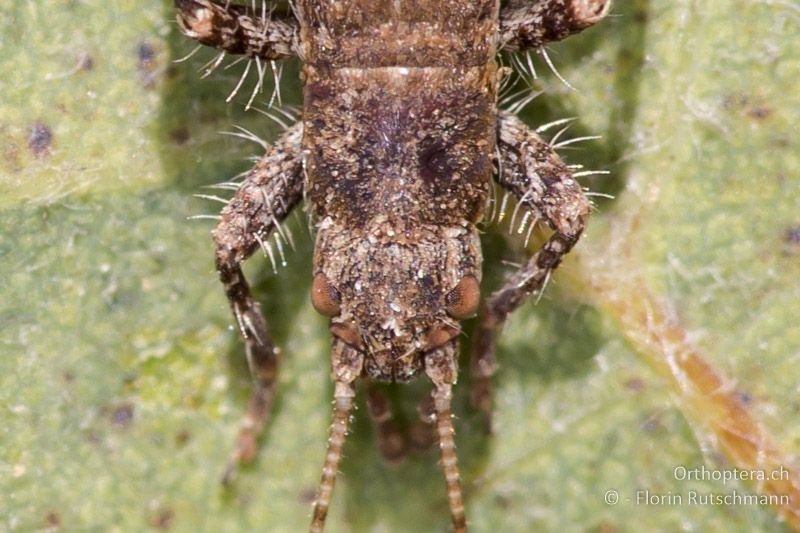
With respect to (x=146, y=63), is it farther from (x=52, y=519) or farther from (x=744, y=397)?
(x=744, y=397)

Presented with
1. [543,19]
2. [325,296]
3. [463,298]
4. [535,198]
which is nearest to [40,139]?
[325,296]

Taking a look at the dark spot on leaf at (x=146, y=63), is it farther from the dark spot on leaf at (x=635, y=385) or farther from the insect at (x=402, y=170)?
the dark spot on leaf at (x=635, y=385)

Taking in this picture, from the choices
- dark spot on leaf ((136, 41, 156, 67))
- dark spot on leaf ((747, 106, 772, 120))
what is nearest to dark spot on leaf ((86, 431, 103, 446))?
dark spot on leaf ((136, 41, 156, 67))

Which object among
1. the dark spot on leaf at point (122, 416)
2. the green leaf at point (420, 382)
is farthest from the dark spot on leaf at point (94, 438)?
the dark spot on leaf at point (122, 416)

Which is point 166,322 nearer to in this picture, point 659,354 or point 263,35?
point 263,35

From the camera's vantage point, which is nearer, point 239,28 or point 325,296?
point 325,296

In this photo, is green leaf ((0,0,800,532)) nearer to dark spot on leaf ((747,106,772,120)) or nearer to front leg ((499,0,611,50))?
dark spot on leaf ((747,106,772,120))
